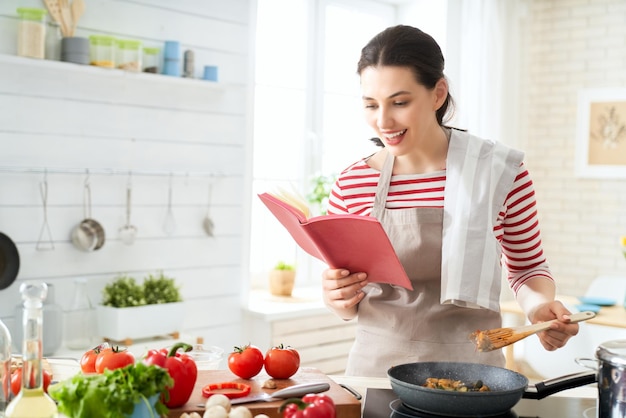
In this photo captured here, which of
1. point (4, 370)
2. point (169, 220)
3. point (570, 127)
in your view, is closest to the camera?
point (4, 370)

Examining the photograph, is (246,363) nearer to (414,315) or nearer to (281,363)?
(281,363)

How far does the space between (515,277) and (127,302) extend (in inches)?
75.7

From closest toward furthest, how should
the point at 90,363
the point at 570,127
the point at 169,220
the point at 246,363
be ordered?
the point at 90,363
the point at 246,363
the point at 169,220
the point at 570,127

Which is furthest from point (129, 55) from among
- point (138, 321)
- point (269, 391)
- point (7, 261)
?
point (269, 391)

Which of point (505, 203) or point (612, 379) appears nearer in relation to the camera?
point (612, 379)

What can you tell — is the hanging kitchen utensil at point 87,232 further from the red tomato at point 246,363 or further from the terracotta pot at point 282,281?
the red tomato at point 246,363

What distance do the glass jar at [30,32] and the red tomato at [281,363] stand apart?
215cm

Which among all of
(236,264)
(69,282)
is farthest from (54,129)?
(236,264)

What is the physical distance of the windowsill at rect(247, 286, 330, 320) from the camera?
4.16 metres

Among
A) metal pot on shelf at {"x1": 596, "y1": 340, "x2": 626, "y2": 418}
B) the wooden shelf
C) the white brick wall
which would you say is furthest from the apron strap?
the white brick wall

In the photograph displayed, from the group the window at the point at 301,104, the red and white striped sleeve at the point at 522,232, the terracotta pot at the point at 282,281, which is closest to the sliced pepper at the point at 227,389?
the red and white striped sleeve at the point at 522,232

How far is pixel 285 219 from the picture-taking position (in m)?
1.93

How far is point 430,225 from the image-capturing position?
7.11 ft

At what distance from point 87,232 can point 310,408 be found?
245 centimetres
